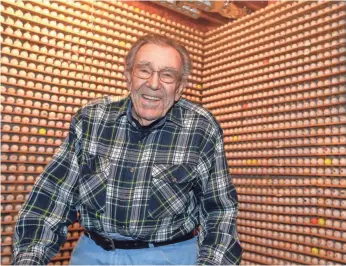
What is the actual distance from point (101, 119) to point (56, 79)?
326 centimetres

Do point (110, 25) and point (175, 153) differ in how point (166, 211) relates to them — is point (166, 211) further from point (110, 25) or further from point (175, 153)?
point (110, 25)

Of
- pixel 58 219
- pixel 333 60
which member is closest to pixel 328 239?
pixel 333 60

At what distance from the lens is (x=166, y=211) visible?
1.36m

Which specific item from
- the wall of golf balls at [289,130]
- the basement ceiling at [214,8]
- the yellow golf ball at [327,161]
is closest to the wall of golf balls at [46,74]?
the basement ceiling at [214,8]

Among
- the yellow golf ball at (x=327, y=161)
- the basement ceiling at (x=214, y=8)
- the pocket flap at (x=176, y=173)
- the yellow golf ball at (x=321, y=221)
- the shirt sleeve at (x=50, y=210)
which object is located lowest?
the yellow golf ball at (x=321, y=221)

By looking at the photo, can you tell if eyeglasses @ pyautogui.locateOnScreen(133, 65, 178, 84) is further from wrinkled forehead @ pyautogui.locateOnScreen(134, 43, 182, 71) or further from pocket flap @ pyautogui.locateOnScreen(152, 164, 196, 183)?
pocket flap @ pyautogui.locateOnScreen(152, 164, 196, 183)

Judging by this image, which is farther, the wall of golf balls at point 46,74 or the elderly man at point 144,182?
the wall of golf balls at point 46,74

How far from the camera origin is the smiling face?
1388 mm

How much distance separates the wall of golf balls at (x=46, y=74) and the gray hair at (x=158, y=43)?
121 inches

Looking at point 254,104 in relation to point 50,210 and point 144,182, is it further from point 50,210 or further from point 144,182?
point 50,210

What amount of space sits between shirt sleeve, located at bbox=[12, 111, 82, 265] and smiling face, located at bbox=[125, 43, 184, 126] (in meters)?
0.27

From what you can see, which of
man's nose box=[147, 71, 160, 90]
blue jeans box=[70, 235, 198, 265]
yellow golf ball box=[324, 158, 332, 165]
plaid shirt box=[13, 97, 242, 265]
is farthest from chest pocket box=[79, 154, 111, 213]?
yellow golf ball box=[324, 158, 332, 165]

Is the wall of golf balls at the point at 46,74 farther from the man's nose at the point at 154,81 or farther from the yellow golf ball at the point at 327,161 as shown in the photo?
the man's nose at the point at 154,81

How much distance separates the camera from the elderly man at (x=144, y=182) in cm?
134
